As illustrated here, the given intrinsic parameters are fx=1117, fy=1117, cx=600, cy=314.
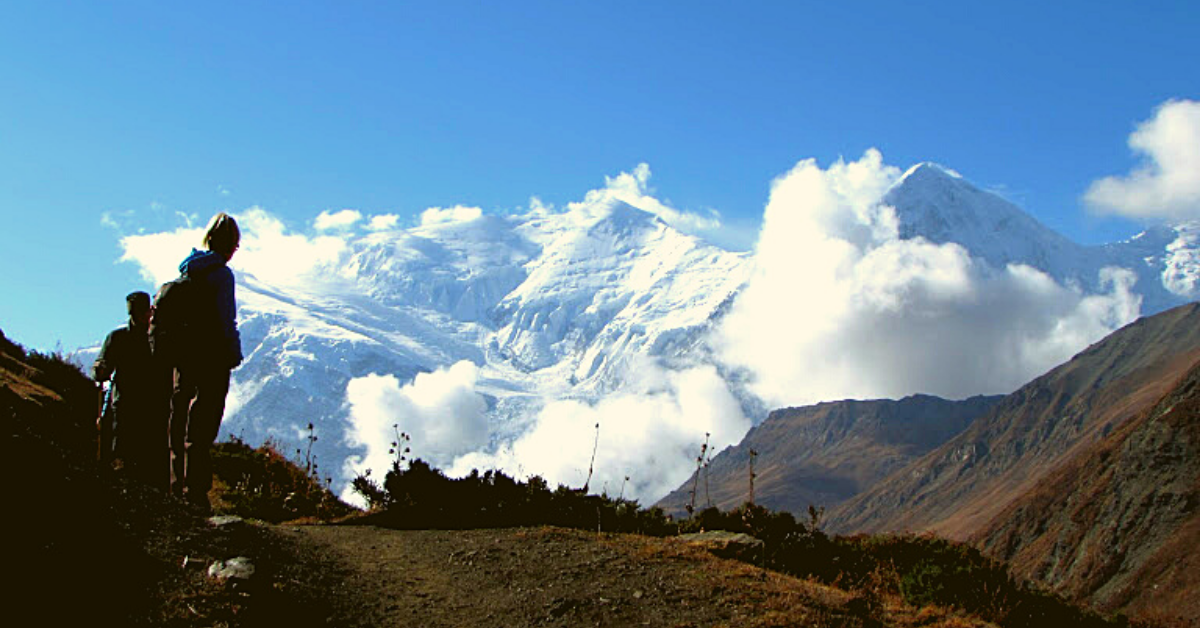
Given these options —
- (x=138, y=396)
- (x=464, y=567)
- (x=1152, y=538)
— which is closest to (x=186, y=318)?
(x=138, y=396)

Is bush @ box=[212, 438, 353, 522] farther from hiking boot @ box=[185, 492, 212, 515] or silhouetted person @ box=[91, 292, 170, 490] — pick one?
hiking boot @ box=[185, 492, 212, 515]

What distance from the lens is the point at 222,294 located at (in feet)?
34.4

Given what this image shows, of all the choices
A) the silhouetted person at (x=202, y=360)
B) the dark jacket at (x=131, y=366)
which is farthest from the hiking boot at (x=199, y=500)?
the dark jacket at (x=131, y=366)

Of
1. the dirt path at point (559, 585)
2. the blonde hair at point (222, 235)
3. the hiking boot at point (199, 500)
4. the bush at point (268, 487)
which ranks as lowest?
the dirt path at point (559, 585)

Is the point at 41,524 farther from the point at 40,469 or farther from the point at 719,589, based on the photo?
the point at 719,589

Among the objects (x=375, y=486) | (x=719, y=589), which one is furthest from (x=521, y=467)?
(x=719, y=589)

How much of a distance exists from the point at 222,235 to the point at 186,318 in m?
0.97

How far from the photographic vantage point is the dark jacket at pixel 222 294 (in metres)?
10.4

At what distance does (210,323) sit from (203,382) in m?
0.55

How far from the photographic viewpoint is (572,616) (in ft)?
25.2

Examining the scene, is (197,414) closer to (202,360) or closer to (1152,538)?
(202,360)

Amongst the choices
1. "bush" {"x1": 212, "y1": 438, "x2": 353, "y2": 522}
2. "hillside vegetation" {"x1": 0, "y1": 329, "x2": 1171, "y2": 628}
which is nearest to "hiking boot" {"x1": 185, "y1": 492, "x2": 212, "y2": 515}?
"hillside vegetation" {"x1": 0, "y1": 329, "x2": 1171, "y2": 628}

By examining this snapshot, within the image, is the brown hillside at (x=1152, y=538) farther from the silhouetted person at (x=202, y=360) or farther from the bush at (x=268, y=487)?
the silhouetted person at (x=202, y=360)

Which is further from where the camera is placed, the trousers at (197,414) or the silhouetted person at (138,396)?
the silhouetted person at (138,396)
